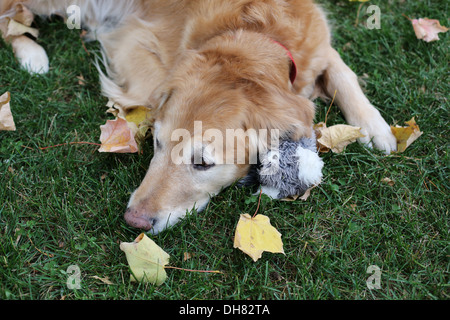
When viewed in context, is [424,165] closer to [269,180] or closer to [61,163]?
[269,180]

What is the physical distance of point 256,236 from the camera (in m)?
2.43

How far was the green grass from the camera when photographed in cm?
234

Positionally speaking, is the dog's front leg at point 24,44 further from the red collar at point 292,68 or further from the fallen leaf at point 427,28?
the fallen leaf at point 427,28

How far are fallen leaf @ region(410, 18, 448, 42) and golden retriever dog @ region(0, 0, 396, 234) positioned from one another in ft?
2.61

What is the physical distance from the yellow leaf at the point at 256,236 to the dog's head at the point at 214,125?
0.94ft

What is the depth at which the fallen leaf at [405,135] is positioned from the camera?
298 cm

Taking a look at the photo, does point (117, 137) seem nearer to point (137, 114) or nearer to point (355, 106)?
point (137, 114)

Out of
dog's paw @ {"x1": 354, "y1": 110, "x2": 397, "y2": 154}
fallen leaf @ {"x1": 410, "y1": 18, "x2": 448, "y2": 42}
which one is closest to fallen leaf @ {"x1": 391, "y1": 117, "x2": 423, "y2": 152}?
dog's paw @ {"x1": 354, "y1": 110, "x2": 397, "y2": 154}

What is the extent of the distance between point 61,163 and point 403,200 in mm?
2202

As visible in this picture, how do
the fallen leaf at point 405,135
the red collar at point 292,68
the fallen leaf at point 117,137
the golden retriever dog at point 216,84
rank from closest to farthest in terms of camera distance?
the golden retriever dog at point 216,84 → the red collar at point 292,68 → the fallen leaf at point 117,137 → the fallen leaf at point 405,135

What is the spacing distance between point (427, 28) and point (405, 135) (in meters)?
1.24

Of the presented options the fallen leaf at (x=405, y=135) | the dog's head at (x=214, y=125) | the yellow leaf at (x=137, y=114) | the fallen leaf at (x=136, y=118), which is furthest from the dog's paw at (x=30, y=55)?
the fallen leaf at (x=405, y=135)
